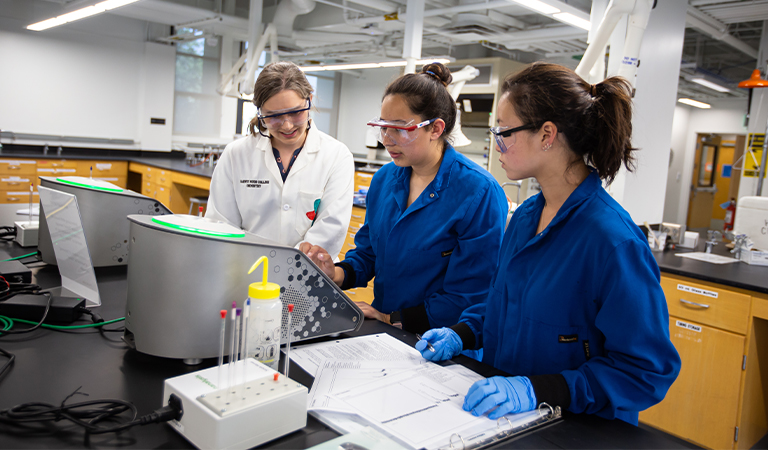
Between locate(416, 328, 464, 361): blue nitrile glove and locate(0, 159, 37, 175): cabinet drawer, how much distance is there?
22.2ft

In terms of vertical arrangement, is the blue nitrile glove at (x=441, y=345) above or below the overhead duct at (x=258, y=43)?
below

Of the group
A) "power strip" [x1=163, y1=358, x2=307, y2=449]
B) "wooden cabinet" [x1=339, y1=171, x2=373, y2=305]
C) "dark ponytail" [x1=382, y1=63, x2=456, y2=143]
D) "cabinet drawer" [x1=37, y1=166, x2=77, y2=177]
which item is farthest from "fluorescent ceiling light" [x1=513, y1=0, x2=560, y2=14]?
"cabinet drawer" [x1=37, y1=166, x2=77, y2=177]

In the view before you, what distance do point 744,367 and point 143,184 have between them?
676 centimetres

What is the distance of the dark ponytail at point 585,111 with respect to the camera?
1.18 m

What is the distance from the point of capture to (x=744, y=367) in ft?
8.92

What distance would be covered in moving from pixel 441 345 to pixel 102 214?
1351 mm

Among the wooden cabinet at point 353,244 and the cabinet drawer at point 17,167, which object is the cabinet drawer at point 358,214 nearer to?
the wooden cabinet at point 353,244

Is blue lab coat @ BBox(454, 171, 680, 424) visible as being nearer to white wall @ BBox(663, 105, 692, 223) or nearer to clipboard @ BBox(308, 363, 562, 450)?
clipboard @ BBox(308, 363, 562, 450)

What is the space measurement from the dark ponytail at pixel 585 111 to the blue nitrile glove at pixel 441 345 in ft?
1.72

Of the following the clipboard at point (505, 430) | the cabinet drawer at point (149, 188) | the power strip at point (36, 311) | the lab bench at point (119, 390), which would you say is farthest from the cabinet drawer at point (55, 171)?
the clipboard at point (505, 430)

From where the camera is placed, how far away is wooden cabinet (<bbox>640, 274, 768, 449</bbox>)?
108 inches

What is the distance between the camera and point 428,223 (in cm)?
165

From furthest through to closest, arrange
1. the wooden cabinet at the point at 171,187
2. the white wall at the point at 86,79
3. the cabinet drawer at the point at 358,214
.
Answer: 1. the white wall at the point at 86,79
2. the wooden cabinet at the point at 171,187
3. the cabinet drawer at the point at 358,214

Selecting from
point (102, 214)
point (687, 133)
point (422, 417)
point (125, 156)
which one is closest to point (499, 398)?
point (422, 417)
